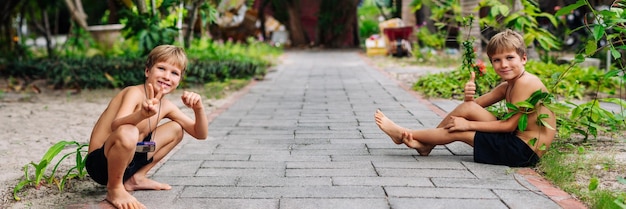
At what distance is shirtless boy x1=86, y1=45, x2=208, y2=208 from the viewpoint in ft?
9.26

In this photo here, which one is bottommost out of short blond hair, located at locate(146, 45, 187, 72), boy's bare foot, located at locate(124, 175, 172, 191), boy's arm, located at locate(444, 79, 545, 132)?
boy's bare foot, located at locate(124, 175, 172, 191)

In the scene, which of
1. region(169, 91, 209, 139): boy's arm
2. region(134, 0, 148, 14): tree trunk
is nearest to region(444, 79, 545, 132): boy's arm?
region(169, 91, 209, 139): boy's arm

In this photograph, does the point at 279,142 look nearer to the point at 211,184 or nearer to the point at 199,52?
the point at 211,184

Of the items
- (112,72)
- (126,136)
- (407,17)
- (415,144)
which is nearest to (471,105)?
(415,144)

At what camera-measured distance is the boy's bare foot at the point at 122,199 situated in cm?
290

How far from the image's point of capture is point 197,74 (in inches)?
364

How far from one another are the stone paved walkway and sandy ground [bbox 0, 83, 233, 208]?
1.45 feet

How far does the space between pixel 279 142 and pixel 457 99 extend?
3.05m

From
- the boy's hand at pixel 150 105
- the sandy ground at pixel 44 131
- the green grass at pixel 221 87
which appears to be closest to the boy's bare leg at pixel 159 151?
the sandy ground at pixel 44 131

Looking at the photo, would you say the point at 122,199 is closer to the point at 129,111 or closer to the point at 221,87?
the point at 129,111

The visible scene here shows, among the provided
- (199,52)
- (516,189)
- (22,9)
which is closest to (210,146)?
(516,189)

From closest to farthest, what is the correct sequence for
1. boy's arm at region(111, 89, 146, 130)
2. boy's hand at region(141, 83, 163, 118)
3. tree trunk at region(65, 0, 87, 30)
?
boy's hand at region(141, 83, 163, 118)
boy's arm at region(111, 89, 146, 130)
tree trunk at region(65, 0, 87, 30)

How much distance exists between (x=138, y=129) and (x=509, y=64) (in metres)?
2.05

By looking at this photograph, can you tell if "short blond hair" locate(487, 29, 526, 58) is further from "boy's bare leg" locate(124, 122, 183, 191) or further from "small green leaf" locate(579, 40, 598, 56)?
"boy's bare leg" locate(124, 122, 183, 191)
